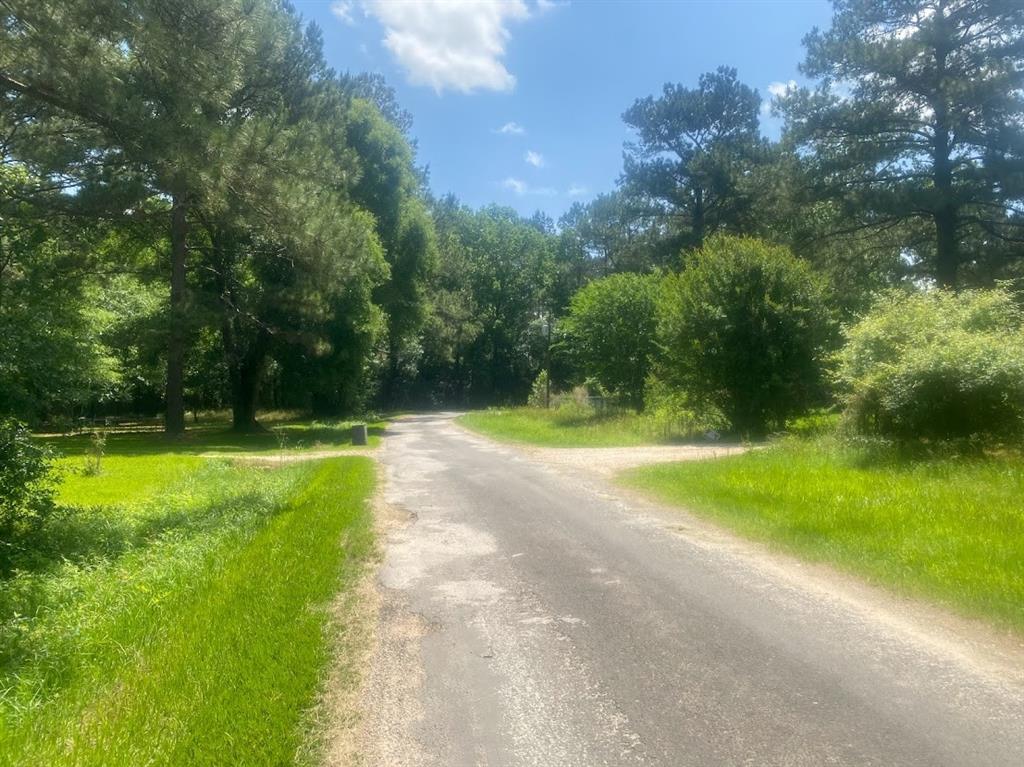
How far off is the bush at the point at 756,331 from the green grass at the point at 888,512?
8.22m

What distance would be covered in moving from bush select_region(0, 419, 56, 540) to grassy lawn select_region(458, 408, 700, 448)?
47.4 ft

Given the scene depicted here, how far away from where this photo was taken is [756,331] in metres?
22.4

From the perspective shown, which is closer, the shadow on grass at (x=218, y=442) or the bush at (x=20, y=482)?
the bush at (x=20, y=482)

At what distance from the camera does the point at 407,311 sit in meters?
42.8

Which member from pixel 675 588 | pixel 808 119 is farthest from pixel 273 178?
pixel 808 119

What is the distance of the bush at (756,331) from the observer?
22.3 meters

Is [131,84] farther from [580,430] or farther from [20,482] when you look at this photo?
[580,430]

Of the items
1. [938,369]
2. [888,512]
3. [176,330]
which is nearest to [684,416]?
[938,369]

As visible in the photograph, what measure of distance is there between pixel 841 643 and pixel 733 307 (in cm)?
1825

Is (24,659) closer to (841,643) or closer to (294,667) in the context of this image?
(294,667)

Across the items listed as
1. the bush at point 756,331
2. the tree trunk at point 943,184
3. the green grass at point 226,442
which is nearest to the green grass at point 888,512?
the bush at point 756,331

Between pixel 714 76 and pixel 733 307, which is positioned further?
pixel 714 76

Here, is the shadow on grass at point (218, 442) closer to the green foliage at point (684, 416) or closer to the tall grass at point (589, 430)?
the tall grass at point (589, 430)

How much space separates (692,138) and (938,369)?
33.0 metres
